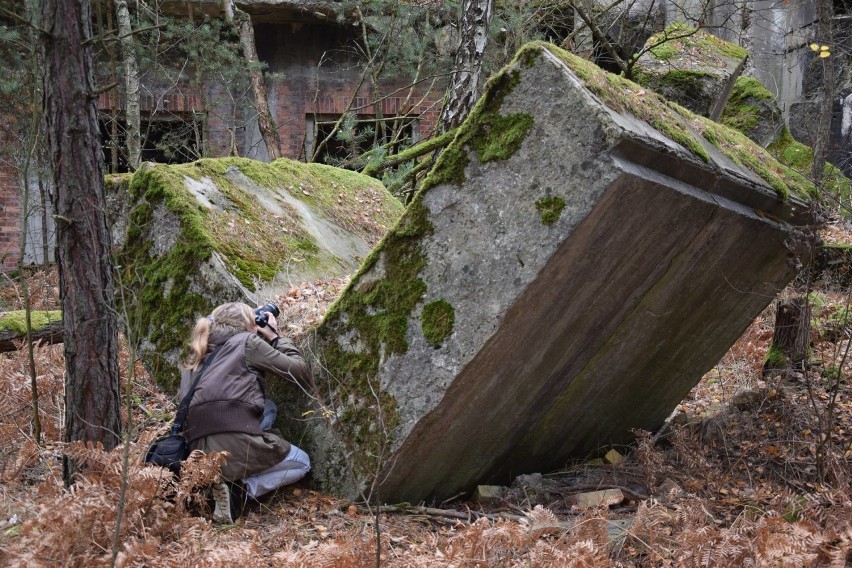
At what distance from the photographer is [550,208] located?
12.3 ft

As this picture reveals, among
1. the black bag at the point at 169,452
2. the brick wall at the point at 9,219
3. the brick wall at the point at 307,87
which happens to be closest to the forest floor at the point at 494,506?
the black bag at the point at 169,452

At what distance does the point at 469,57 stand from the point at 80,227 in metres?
4.82

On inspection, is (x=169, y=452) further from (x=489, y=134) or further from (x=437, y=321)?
(x=489, y=134)

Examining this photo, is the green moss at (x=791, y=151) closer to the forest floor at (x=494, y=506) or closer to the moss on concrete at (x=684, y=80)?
the moss on concrete at (x=684, y=80)

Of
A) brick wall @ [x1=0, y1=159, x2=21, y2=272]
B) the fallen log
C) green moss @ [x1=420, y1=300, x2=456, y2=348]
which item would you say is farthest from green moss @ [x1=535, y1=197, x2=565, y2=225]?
brick wall @ [x1=0, y1=159, x2=21, y2=272]

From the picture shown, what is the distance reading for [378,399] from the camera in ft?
13.3

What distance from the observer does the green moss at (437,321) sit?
4.00 metres

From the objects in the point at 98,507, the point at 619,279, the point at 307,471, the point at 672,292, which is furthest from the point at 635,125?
the point at 98,507

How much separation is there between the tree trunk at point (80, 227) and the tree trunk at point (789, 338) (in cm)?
481

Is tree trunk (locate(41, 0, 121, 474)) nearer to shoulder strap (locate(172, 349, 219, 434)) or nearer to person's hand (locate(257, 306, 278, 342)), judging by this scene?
shoulder strap (locate(172, 349, 219, 434))

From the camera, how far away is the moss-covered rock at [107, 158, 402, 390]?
5.16m

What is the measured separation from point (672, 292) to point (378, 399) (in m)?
1.78

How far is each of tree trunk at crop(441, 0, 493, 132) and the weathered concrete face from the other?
3225mm

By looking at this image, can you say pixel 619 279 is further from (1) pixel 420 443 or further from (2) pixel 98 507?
(2) pixel 98 507
